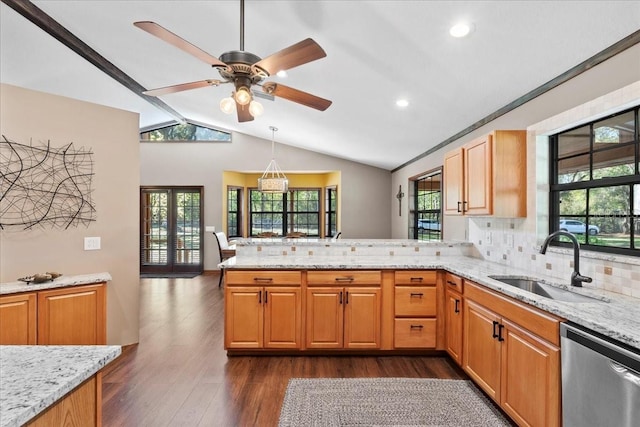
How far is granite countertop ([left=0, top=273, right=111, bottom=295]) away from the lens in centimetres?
247

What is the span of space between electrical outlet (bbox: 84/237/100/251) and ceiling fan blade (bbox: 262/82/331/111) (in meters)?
2.21

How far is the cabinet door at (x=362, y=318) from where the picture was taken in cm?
302

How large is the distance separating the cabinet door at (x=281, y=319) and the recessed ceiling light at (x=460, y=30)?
236cm

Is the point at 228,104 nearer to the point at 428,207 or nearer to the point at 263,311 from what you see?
the point at 263,311

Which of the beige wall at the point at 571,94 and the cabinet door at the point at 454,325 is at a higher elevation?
the beige wall at the point at 571,94

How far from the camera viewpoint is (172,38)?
6.06 feet

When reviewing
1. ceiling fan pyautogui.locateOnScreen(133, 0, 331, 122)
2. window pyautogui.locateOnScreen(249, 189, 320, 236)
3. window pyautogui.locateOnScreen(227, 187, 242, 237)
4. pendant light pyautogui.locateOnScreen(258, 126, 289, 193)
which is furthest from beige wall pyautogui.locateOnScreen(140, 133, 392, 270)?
ceiling fan pyautogui.locateOnScreen(133, 0, 331, 122)

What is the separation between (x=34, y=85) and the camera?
396 cm

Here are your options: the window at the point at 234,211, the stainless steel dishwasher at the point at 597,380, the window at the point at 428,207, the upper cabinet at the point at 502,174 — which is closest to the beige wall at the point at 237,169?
the window at the point at 234,211

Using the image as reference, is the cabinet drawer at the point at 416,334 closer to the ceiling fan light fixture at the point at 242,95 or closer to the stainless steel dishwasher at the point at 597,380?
the stainless steel dishwasher at the point at 597,380

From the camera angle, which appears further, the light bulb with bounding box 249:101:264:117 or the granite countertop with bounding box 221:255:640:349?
the light bulb with bounding box 249:101:264:117

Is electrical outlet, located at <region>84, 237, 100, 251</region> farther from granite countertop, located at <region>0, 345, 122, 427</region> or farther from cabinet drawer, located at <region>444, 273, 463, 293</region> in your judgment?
cabinet drawer, located at <region>444, 273, 463, 293</region>

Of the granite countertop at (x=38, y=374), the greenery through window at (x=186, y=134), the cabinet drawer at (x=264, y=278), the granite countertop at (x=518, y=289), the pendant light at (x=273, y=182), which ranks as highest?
the greenery through window at (x=186, y=134)

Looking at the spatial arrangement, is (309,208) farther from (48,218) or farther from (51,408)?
(51,408)
